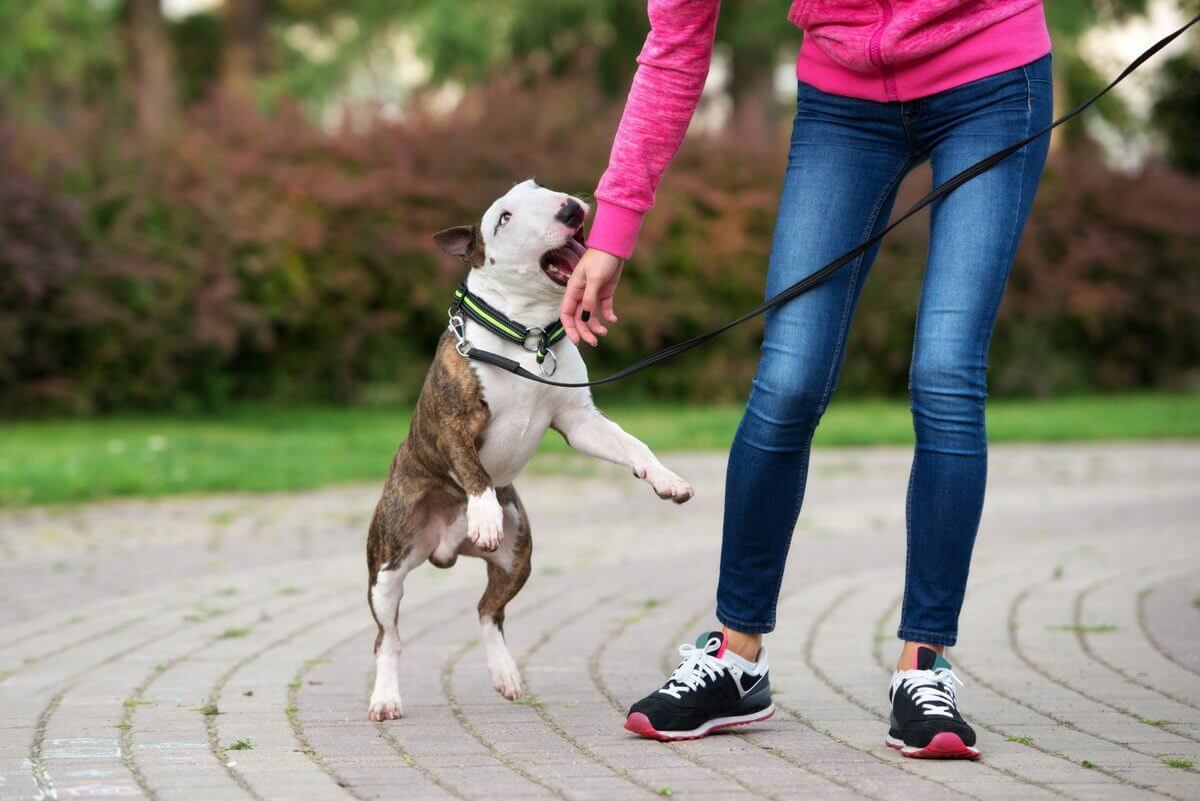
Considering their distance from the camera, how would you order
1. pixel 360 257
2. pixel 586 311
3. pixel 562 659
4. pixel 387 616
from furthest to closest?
1. pixel 360 257
2. pixel 562 659
3. pixel 387 616
4. pixel 586 311

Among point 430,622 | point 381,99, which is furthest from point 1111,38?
point 430,622

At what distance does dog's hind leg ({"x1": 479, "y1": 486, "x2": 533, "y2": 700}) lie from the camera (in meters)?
4.21

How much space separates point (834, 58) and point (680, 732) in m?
1.67

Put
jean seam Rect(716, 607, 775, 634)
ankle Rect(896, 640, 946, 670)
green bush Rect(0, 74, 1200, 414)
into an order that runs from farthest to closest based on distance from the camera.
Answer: green bush Rect(0, 74, 1200, 414)
jean seam Rect(716, 607, 775, 634)
ankle Rect(896, 640, 946, 670)

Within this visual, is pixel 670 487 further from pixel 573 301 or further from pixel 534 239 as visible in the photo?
pixel 534 239

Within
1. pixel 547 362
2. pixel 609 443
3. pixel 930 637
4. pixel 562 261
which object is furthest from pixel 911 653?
pixel 562 261

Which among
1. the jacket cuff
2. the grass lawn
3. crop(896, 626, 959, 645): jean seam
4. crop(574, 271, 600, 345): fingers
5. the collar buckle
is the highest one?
the jacket cuff

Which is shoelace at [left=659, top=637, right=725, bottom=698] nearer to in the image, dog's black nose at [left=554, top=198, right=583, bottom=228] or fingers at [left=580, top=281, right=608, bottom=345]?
fingers at [left=580, top=281, right=608, bottom=345]

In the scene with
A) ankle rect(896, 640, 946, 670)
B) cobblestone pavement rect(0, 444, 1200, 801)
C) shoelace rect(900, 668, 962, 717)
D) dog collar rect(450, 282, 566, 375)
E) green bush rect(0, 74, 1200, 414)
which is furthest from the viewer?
green bush rect(0, 74, 1200, 414)

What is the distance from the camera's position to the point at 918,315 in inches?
140

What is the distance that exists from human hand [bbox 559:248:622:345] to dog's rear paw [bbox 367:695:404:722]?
1069 millimetres

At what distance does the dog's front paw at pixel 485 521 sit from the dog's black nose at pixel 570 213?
72 centimetres

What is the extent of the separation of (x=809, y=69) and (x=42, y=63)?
21170mm

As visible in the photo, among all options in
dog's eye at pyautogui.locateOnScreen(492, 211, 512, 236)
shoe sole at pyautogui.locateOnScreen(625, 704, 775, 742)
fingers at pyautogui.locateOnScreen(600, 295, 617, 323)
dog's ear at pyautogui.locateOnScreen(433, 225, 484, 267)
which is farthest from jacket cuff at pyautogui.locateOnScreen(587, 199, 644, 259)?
shoe sole at pyautogui.locateOnScreen(625, 704, 775, 742)
